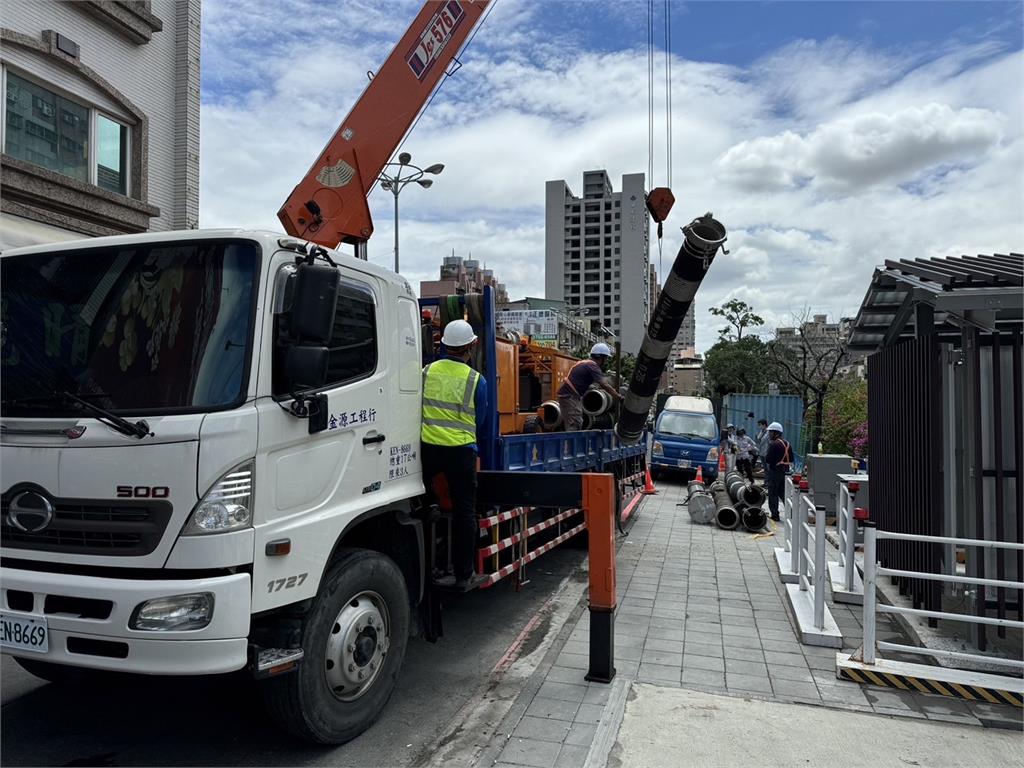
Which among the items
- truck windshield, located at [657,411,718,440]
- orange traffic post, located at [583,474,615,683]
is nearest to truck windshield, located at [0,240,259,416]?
orange traffic post, located at [583,474,615,683]

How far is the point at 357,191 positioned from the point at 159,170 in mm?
7802

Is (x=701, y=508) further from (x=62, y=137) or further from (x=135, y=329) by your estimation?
(x=62, y=137)

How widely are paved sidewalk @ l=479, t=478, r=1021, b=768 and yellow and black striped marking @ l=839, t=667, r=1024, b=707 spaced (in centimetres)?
5

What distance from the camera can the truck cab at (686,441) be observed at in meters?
16.1

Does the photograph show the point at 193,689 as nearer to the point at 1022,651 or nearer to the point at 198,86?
the point at 1022,651

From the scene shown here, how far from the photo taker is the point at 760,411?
2477 cm

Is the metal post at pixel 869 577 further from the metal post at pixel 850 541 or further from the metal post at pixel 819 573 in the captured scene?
the metal post at pixel 850 541

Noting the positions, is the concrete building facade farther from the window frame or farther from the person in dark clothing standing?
the person in dark clothing standing

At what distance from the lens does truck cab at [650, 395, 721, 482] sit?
52.9 feet

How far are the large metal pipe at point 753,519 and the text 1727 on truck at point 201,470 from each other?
7.85m

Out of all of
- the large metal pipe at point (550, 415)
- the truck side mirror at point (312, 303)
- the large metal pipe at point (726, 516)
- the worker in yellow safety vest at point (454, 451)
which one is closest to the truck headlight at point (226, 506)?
the truck side mirror at point (312, 303)

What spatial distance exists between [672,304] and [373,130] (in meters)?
3.10

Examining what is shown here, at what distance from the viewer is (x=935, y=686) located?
429cm

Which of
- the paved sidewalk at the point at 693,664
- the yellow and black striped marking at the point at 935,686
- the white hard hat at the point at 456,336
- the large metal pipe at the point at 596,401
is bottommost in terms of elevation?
the paved sidewalk at the point at 693,664
